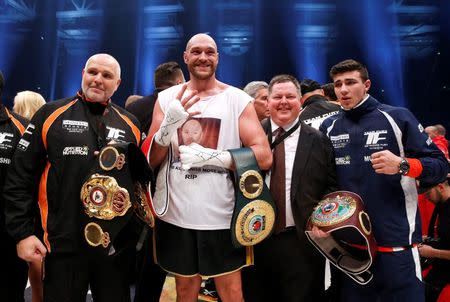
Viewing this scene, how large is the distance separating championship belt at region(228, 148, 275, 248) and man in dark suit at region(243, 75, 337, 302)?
0.47 ft

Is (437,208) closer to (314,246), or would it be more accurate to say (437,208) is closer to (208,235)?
(314,246)

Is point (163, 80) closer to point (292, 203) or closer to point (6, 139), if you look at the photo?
point (6, 139)

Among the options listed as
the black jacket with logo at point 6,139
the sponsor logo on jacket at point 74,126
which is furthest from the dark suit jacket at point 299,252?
the black jacket with logo at point 6,139

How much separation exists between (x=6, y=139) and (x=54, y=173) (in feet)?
1.31

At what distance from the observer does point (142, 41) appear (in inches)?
377

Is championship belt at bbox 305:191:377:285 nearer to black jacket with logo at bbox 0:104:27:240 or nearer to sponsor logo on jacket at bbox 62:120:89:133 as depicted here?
sponsor logo on jacket at bbox 62:120:89:133

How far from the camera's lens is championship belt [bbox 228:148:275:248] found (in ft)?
5.35

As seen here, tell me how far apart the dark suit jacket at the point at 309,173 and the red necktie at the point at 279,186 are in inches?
1.8

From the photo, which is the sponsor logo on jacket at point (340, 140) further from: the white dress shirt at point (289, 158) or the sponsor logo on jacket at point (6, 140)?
the sponsor logo on jacket at point (6, 140)

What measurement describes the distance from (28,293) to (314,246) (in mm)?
2396

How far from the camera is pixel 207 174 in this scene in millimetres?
1740

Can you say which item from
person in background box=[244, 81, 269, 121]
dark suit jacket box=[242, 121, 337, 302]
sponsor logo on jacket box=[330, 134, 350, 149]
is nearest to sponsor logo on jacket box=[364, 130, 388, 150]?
sponsor logo on jacket box=[330, 134, 350, 149]

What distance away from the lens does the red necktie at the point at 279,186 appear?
71.5 inches

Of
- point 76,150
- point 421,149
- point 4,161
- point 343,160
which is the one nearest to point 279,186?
point 343,160
